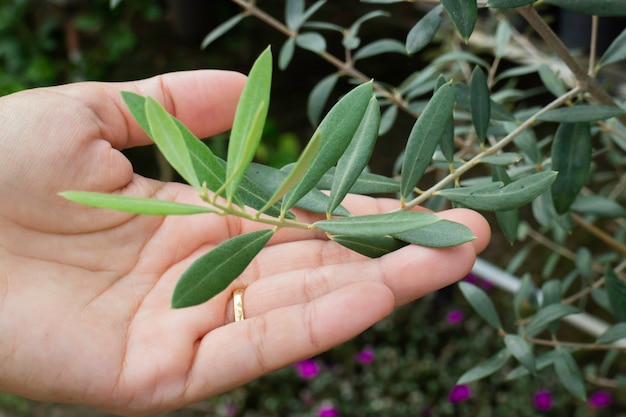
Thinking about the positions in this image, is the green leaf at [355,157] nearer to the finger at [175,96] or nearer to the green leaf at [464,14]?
the green leaf at [464,14]

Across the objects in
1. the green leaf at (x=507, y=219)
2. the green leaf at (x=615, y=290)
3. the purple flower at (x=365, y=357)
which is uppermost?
the green leaf at (x=507, y=219)

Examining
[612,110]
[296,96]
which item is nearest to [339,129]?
[612,110]

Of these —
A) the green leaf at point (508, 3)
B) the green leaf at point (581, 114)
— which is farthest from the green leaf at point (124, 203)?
the green leaf at point (581, 114)

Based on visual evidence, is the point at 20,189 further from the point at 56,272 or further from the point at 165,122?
the point at 165,122

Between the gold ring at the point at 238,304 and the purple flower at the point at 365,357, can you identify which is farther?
the purple flower at the point at 365,357

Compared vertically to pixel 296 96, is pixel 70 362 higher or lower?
higher

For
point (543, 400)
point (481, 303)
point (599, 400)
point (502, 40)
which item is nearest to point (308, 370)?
point (543, 400)
